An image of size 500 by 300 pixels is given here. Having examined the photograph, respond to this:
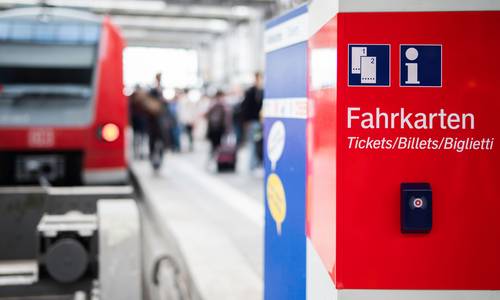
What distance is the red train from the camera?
29.2 feet

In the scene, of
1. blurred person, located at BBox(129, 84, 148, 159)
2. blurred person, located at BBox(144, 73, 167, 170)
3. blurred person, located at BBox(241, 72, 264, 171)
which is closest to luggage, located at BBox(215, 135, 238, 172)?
blurred person, located at BBox(241, 72, 264, 171)

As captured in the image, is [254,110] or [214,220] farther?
[254,110]

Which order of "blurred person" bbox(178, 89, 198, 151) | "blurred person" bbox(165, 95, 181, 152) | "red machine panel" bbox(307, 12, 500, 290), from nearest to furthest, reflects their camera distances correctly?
"red machine panel" bbox(307, 12, 500, 290)
"blurred person" bbox(165, 95, 181, 152)
"blurred person" bbox(178, 89, 198, 151)

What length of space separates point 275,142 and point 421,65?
1.10 meters

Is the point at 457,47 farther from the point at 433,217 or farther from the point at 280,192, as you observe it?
the point at 280,192

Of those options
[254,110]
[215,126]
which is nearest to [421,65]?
[254,110]

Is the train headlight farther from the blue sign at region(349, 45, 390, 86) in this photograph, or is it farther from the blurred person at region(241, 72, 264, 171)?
the blue sign at region(349, 45, 390, 86)

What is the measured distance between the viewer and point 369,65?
2.25 m

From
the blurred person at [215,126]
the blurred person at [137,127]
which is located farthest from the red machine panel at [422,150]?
the blurred person at [137,127]

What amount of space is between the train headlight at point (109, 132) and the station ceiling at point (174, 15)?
12.7 meters

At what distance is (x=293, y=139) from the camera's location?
2980 millimetres

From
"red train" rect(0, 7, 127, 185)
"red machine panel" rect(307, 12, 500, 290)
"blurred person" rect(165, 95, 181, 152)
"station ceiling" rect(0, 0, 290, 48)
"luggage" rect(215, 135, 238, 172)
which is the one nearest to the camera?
"red machine panel" rect(307, 12, 500, 290)

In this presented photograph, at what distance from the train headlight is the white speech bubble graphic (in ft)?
19.3

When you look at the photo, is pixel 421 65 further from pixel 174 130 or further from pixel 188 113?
pixel 188 113
